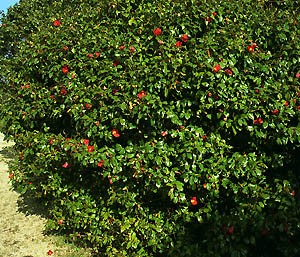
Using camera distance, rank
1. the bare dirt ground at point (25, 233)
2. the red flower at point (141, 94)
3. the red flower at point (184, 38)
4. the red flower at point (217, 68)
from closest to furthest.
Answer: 1. the red flower at point (217, 68)
2. the red flower at point (141, 94)
3. the red flower at point (184, 38)
4. the bare dirt ground at point (25, 233)

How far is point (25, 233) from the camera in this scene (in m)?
4.50

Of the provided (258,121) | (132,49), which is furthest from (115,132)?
(258,121)

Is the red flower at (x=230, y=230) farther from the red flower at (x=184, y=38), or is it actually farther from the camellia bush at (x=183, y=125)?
the red flower at (x=184, y=38)

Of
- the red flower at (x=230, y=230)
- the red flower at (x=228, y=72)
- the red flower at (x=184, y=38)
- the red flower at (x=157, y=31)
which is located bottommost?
the red flower at (x=230, y=230)

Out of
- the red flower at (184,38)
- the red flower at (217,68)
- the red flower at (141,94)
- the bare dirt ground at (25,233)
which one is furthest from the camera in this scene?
the bare dirt ground at (25,233)

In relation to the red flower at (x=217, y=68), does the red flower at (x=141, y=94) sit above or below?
below

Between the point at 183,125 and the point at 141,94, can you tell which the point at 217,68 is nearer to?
the point at 183,125

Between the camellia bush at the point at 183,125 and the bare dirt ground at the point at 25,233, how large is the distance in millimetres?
720

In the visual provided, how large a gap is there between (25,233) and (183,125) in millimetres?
3238

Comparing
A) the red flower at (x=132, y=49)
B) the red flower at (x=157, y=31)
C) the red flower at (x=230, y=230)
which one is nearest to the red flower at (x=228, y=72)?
the red flower at (x=157, y=31)

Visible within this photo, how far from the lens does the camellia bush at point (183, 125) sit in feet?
9.44

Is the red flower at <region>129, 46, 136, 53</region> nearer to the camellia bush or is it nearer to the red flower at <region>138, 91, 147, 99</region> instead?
the camellia bush

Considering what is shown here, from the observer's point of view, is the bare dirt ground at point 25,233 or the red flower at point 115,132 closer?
the red flower at point 115,132

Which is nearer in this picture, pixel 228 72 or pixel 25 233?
pixel 228 72
